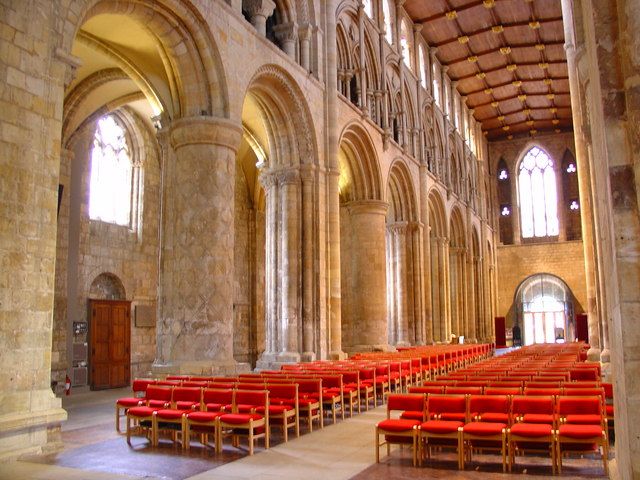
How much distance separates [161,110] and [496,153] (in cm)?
3601

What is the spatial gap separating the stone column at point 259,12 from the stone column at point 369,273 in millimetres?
8615

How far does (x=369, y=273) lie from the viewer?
2239 centimetres

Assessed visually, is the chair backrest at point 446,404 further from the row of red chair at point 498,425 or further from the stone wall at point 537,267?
the stone wall at point 537,267

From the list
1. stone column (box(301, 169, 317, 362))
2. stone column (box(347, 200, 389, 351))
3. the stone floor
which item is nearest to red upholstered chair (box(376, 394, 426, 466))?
the stone floor

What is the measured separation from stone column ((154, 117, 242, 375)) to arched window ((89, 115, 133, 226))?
6.39 meters

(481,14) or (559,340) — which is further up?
(481,14)

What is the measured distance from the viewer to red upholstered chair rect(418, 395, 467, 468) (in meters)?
6.46

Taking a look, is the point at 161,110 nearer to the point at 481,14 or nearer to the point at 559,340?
the point at 481,14

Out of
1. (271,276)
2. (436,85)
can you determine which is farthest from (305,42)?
(436,85)

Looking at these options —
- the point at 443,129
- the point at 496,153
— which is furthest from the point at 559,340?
the point at 443,129

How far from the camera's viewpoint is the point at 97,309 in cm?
1770

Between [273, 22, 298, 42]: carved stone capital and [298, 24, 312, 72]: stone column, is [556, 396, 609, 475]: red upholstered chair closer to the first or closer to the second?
[298, 24, 312, 72]: stone column

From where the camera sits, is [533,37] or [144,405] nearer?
[144,405]

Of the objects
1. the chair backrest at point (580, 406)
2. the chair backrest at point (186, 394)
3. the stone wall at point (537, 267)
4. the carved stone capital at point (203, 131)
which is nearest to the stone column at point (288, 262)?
the carved stone capital at point (203, 131)
